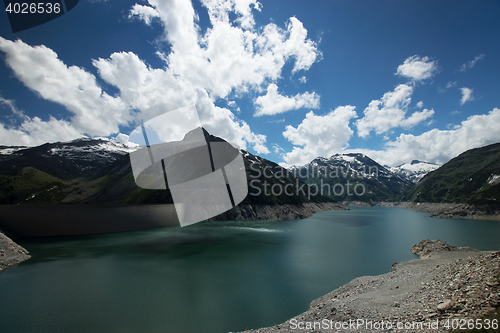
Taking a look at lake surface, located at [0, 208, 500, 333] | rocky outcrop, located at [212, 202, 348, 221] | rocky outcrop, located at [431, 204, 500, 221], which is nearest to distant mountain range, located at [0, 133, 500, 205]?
rocky outcrop, located at [212, 202, 348, 221]

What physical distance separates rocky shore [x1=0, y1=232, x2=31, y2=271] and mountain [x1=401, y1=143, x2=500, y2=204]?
11843 centimetres

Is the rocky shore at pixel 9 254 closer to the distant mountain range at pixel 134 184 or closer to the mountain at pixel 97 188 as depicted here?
the distant mountain range at pixel 134 184

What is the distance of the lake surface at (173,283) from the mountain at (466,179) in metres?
90.0

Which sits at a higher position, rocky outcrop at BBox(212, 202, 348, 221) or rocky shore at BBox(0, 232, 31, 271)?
rocky shore at BBox(0, 232, 31, 271)

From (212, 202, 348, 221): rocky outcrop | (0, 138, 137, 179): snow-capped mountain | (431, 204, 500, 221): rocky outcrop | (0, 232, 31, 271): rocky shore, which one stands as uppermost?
(0, 138, 137, 179): snow-capped mountain

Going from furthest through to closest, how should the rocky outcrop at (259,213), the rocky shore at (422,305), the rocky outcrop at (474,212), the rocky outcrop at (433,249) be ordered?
the rocky outcrop at (259,213) < the rocky outcrop at (474,212) < the rocky outcrop at (433,249) < the rocky shore at (422,305)

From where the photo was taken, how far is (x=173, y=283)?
18375mm

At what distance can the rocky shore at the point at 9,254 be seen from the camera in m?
22.5

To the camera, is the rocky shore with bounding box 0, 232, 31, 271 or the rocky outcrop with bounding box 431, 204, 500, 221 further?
the rocky outcrop with bounding box 431, 204, 500, 221

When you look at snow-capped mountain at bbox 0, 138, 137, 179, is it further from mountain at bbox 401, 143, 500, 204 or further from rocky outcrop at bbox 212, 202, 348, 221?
mountain at bbox 401, 143, 500, 204

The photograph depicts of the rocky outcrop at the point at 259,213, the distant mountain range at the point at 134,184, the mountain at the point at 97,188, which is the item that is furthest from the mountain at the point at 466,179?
the mountain at the point at 97,188

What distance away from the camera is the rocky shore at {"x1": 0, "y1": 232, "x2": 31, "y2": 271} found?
2253cm

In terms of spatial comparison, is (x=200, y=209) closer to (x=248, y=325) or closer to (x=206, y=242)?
(x=206, y=242)

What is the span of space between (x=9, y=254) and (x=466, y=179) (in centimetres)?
18018
